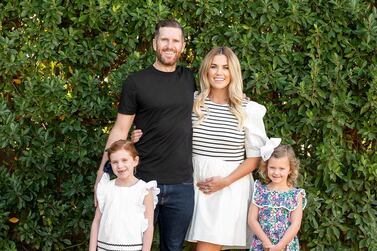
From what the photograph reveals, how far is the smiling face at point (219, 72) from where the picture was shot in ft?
16.0

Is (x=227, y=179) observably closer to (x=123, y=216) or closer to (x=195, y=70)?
(x=123, y=216)

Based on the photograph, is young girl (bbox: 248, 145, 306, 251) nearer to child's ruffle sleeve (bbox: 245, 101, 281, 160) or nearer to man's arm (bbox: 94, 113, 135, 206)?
child's ruffle sleeve (bbox: 245, 101, 281, 160)

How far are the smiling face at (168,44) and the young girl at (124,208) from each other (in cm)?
61

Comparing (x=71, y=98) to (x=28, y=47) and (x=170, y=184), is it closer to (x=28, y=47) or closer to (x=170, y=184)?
(x=28, y=47)

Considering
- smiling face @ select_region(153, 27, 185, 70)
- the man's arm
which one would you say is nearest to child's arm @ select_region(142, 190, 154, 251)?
the man's arm

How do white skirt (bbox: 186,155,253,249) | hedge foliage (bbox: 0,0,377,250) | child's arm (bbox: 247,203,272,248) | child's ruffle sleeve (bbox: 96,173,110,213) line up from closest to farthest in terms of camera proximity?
child's ruffle sleeve (bbox: 96,173,110,213), child's arm (bbox: 247,203,272,248), white skirt (bbox: 186,155,253,249), hedge foliage (bbox: 0,0,377,250)

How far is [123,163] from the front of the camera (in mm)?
4613

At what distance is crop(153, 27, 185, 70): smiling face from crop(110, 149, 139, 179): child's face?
2.20 feet

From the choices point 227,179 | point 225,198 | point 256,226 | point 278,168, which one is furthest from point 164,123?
point 256,226

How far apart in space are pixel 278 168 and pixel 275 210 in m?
0.28

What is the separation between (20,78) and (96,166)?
3.04ft

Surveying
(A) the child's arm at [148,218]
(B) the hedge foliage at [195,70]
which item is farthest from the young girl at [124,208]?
(B) the hedge foliage at [195,70]

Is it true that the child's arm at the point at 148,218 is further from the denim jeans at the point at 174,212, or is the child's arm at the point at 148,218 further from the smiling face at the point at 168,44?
the smiling face at the point at 168,44

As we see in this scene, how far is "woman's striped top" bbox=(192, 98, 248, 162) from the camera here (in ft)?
16.1
